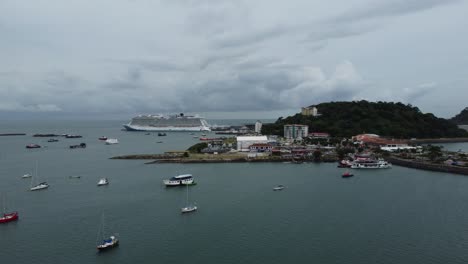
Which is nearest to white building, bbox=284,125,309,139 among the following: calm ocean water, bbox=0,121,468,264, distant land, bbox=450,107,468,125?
calm ocean water, bbox=0,121,468,264

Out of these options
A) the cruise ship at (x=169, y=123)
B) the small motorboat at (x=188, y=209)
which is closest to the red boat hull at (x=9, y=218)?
the small motorboat at (x=188, y=209)

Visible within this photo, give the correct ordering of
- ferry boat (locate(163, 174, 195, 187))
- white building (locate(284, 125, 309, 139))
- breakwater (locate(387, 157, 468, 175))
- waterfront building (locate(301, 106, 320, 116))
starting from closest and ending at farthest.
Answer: ferry boat (locate(163, 174, 195, 187)) < breakwater (locate(387, 157, 468, 175)) < white building (locate(284, 125, 309, 139)) < waterfront building (locate(301, 106, 320, 116))

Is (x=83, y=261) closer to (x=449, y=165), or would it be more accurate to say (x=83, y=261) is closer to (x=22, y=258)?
(x=22, y=258)

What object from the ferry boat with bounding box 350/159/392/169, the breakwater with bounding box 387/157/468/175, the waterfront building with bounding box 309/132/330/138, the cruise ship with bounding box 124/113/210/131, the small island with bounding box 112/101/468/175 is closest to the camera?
the breakwater with bounding box 387/157/468/175

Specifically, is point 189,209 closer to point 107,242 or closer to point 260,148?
point 107,242

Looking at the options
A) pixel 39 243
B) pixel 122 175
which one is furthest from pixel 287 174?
pixel 39 243

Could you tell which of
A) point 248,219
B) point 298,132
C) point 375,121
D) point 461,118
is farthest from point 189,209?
point 461,118

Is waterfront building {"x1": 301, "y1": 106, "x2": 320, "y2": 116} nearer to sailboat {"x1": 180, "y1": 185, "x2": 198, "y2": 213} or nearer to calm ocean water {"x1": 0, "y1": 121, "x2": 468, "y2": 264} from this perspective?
calm ocean water {"x1": 0, "y1": 121, "x2": 468, "y2": 264}
